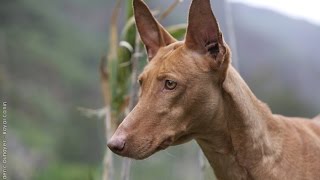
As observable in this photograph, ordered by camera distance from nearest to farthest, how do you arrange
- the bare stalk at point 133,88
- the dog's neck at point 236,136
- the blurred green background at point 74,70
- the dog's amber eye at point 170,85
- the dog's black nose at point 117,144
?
the dog's black nose at point 117,144 → the dog's amber eye at point 170,85 → the dog's neck at point 236,136 → the bare stalk at point 133,88 → the blurred green background at point 74,70

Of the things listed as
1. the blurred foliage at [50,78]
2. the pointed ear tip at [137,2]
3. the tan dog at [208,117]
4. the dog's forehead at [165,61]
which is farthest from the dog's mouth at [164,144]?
the blurred foliage at [50,78]

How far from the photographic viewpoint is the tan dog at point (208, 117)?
255 centimetres

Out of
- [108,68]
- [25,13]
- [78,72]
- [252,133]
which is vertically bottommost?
[78,72]

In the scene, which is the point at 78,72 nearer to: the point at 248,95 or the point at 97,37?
the point at 97,37

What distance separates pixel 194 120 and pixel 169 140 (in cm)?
14

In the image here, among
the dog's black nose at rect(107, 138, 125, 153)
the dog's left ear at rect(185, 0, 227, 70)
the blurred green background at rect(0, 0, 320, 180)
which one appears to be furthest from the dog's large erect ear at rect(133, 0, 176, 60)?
the blurred green background at rect(0, 0, 320, 180)

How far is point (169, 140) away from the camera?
8.44 feet

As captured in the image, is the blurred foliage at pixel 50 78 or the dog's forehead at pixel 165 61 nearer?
the dog's forehead at pixel 165 61

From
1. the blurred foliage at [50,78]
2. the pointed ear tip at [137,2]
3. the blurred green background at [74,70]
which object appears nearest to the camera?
the pointed ear tip at [137,2]

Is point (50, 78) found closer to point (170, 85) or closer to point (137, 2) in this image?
point (137, 2)

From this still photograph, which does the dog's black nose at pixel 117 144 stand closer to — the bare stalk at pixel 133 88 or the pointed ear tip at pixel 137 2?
the pointed ear tip at pixel 137 2

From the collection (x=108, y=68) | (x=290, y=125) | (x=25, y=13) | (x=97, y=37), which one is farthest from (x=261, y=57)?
(x=290, y=125)

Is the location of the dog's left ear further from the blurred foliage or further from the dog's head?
the blurred foliage

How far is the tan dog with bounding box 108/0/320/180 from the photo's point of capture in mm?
2555
